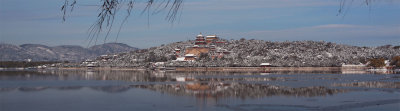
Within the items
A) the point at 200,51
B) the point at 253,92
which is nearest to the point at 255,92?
the point at 253,92

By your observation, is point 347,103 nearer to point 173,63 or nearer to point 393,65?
point 393,65

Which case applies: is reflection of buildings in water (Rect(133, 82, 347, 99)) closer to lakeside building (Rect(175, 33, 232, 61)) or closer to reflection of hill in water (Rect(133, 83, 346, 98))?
reflection of hill in water (Rect(133, 83, 346, 98))

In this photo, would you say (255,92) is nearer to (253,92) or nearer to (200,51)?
(253,92)

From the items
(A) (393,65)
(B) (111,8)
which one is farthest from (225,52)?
(B) (111,8)

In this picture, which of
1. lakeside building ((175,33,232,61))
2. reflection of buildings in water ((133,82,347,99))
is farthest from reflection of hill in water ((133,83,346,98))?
lakeside building ((175,33,232,61))

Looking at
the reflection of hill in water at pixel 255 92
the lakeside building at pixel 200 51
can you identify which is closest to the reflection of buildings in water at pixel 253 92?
the reflection of hill in water at pixel 255 92

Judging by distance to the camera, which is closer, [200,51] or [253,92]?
[253,92]

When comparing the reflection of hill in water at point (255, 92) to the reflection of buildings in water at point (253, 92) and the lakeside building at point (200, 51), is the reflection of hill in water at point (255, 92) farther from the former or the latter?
the lakeside building at point (200, 51)

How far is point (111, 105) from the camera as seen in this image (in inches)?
714

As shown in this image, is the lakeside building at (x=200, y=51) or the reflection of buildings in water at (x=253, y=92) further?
the lakeside building at (x=200, y=51)

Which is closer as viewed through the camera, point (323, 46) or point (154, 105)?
point (154, 105)

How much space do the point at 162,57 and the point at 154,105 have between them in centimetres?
7591

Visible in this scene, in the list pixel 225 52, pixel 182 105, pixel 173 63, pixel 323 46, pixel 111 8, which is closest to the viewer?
pixel 111 8

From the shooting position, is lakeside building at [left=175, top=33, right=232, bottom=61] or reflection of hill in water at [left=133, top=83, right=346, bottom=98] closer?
reflection of hill in water at [left=133, top=83, right=346, bottom=98]
